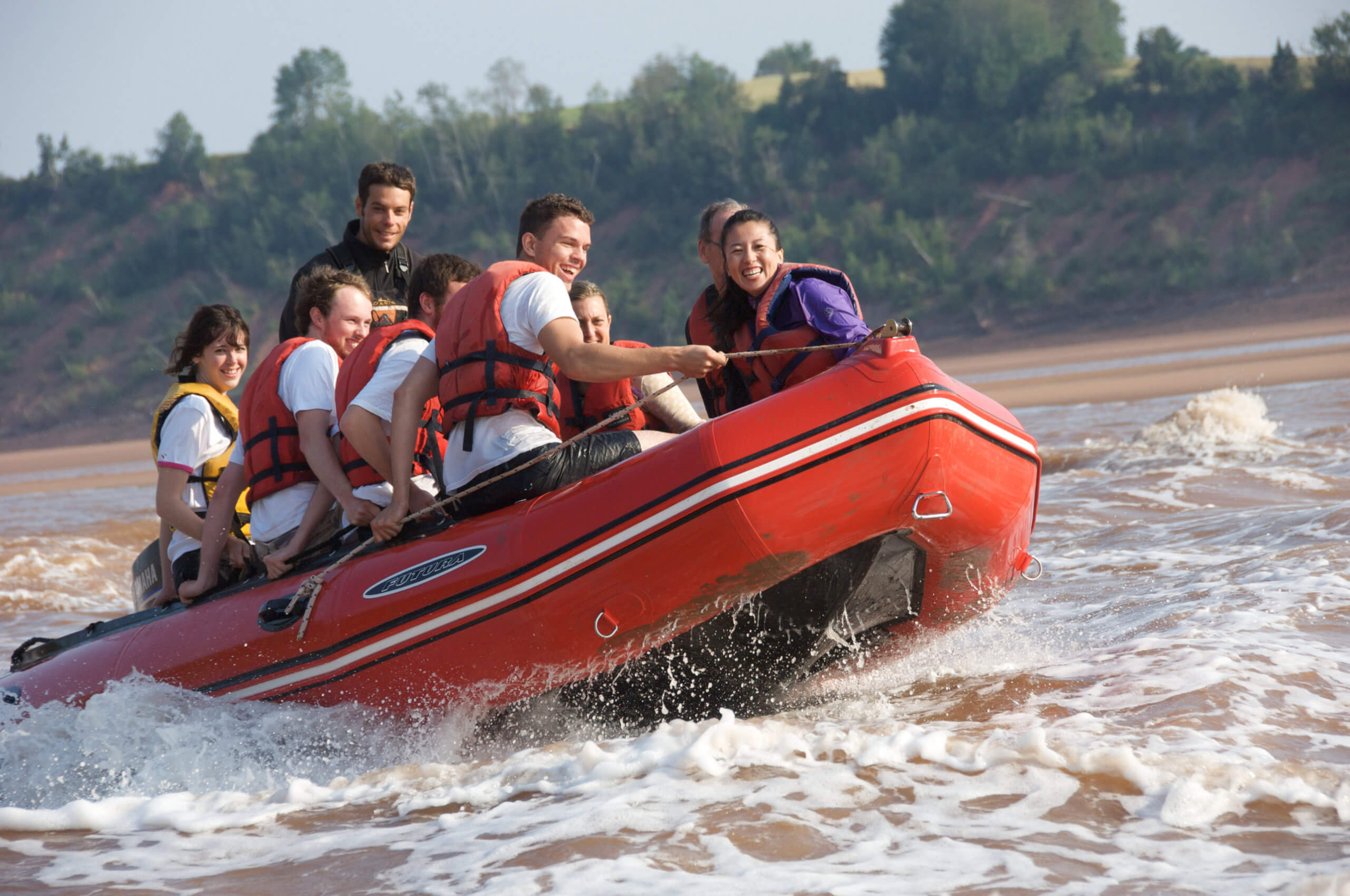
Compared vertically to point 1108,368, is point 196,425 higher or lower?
higher

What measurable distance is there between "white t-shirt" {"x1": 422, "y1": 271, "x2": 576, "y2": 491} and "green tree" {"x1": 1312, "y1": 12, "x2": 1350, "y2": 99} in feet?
90.6

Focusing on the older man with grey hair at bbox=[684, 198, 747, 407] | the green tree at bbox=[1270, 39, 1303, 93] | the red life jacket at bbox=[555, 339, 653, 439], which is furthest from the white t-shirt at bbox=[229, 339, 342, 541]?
the green tree at bbox=[1270, 39, 1303, 93]

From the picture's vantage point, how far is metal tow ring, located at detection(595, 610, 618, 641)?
10.6 ft

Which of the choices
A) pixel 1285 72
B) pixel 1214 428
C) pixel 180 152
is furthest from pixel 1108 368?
pixel 180 152

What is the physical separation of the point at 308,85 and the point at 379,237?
50.7 metres

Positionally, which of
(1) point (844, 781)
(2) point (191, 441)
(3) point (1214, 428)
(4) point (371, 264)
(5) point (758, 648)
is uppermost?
(4) point (371, 264)

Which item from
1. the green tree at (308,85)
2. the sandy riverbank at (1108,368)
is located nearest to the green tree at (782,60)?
the green tree at (308,85)

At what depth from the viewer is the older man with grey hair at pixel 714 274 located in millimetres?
3893

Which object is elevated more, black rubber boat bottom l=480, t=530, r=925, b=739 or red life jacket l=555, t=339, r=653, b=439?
red life jacket l=555, t=339, r=653, b=439

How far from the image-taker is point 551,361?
3.45m

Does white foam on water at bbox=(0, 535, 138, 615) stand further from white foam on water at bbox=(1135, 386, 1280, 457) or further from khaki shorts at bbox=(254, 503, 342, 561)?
white foam on water at bbox=(1135, 386, 1280, 457)

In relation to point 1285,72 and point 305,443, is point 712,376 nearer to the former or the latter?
point 305,443

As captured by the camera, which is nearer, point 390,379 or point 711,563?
point 711,563

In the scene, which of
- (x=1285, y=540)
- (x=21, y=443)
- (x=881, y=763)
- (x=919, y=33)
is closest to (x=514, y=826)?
(x=881, y=763)
